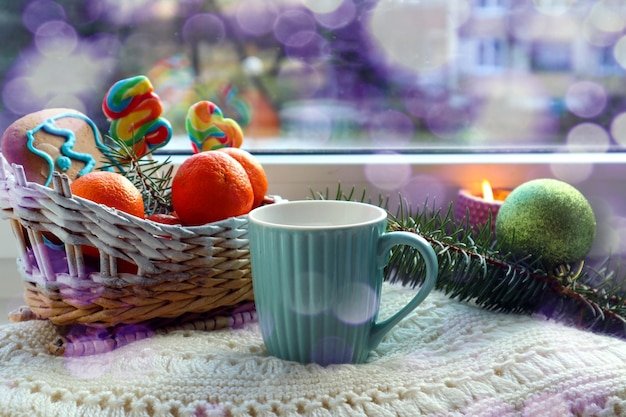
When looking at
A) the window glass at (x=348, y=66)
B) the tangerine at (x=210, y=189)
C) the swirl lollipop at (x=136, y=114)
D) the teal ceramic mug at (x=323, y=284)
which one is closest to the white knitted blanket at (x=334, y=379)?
the teal ceramic mug at (x=323, y=284)

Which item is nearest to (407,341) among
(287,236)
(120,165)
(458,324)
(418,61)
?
(458,324)

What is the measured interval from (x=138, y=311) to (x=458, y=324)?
308mm

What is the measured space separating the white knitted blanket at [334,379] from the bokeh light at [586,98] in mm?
527

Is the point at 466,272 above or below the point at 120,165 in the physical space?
below

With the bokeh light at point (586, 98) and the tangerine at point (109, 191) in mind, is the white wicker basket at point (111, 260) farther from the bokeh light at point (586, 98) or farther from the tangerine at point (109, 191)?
the bokeh light at point (586, 98)

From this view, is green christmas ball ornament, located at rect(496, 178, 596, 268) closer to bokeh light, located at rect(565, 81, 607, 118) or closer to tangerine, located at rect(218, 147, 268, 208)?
tangerine, located at rect(218, 147, 268, 208)

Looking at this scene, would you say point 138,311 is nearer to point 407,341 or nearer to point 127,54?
point 407,341

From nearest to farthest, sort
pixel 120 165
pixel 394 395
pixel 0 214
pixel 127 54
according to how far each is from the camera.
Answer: pixel 394 395, pixel 0 214, pixel 120 165, pixel 127 54

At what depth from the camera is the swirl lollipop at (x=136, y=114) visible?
2.16 ft

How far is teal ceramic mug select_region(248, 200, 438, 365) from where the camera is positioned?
45cm

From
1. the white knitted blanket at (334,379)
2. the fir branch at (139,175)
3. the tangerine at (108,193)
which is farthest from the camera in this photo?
the fir branch at (139,175)

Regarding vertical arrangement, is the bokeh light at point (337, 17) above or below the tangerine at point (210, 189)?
above

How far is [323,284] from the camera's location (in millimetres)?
452

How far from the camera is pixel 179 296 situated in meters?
0.54
